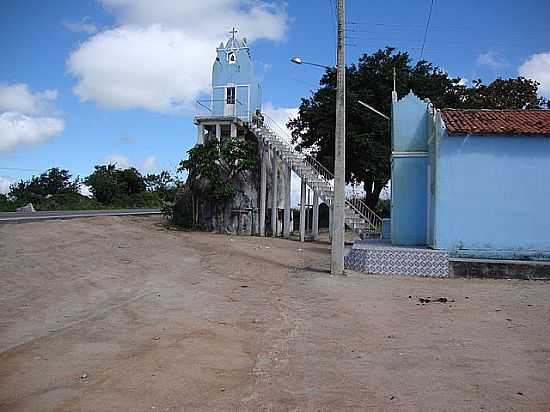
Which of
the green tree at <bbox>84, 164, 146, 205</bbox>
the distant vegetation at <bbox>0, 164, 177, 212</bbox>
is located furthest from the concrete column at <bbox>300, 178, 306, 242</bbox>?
the green tree at <bbox>84, 164, 146, 205</bbox>

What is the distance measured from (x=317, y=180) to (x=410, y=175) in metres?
8.91

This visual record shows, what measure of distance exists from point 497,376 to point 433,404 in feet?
4.01

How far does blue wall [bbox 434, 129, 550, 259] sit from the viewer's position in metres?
13.9

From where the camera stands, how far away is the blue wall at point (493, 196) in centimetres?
1392

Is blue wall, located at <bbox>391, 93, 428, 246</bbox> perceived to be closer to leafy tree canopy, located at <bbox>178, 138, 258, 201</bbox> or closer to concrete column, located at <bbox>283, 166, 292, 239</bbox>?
concrete column, located at <bbox>283, 166, 292, 239</bbox>

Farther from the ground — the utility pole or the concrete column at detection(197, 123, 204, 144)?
the concrete column at detection(197, 123, 204, 144)

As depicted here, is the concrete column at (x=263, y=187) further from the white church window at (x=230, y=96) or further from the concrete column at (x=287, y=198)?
the white church window at (x=230, y=96)

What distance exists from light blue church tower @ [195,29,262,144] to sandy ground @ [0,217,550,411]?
1717cm

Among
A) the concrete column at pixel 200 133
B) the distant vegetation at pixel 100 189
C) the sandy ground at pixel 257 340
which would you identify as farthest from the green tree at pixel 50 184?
→ the sandy ground at pixel 257 340

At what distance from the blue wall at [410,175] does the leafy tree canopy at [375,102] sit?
13473 mm

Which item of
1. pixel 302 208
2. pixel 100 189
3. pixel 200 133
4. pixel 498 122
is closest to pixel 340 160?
pixel 498 122

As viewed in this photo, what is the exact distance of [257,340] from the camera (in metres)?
7.06

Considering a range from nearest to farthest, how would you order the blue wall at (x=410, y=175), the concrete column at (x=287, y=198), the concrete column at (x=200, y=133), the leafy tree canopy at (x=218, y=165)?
the blue wall at (x=410, y=175)
the leafy tree canopy at (x=218, y=165)
the concrete column at (x=287, y=198)
the concrete column at (x=200, y=133)

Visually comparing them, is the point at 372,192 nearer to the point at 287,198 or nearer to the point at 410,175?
the point at 287,198
